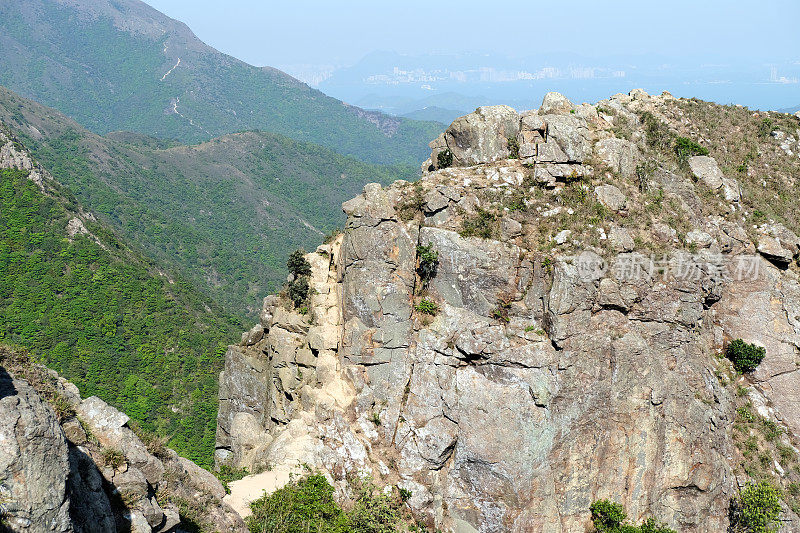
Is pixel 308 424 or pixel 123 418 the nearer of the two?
pixel 123 418

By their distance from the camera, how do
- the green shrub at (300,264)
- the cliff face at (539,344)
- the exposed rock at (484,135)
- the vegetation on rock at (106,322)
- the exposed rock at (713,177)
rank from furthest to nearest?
the vegetation on rock at (106,322), the exposed rock at (713,177), the green shrub at (300,264), the exposed rock at (484,135), the cliff face at (539,344)

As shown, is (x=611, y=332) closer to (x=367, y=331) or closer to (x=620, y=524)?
(x=620, y=524)

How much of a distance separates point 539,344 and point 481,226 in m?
6.49

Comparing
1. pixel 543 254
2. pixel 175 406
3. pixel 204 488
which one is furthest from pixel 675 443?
pixel 175 406

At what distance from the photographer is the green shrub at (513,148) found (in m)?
30.0

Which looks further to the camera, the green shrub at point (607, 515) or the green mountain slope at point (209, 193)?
the green mountain slope at point (209, 193)

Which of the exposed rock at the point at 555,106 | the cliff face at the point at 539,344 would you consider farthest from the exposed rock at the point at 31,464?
the exposed rock at the point at 555,106

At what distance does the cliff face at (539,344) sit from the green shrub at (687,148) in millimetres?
2982

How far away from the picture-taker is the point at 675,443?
2547cm

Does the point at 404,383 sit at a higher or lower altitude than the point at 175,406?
higher

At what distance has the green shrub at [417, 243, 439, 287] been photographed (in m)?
26.5

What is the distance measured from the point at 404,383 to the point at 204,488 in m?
10.5

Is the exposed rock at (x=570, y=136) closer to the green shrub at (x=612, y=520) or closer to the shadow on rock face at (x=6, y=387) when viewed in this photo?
the green shrub at (x=612, y=520)

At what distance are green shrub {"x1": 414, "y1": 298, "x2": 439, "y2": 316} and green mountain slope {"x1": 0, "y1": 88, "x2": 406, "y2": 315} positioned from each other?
6653 cm
